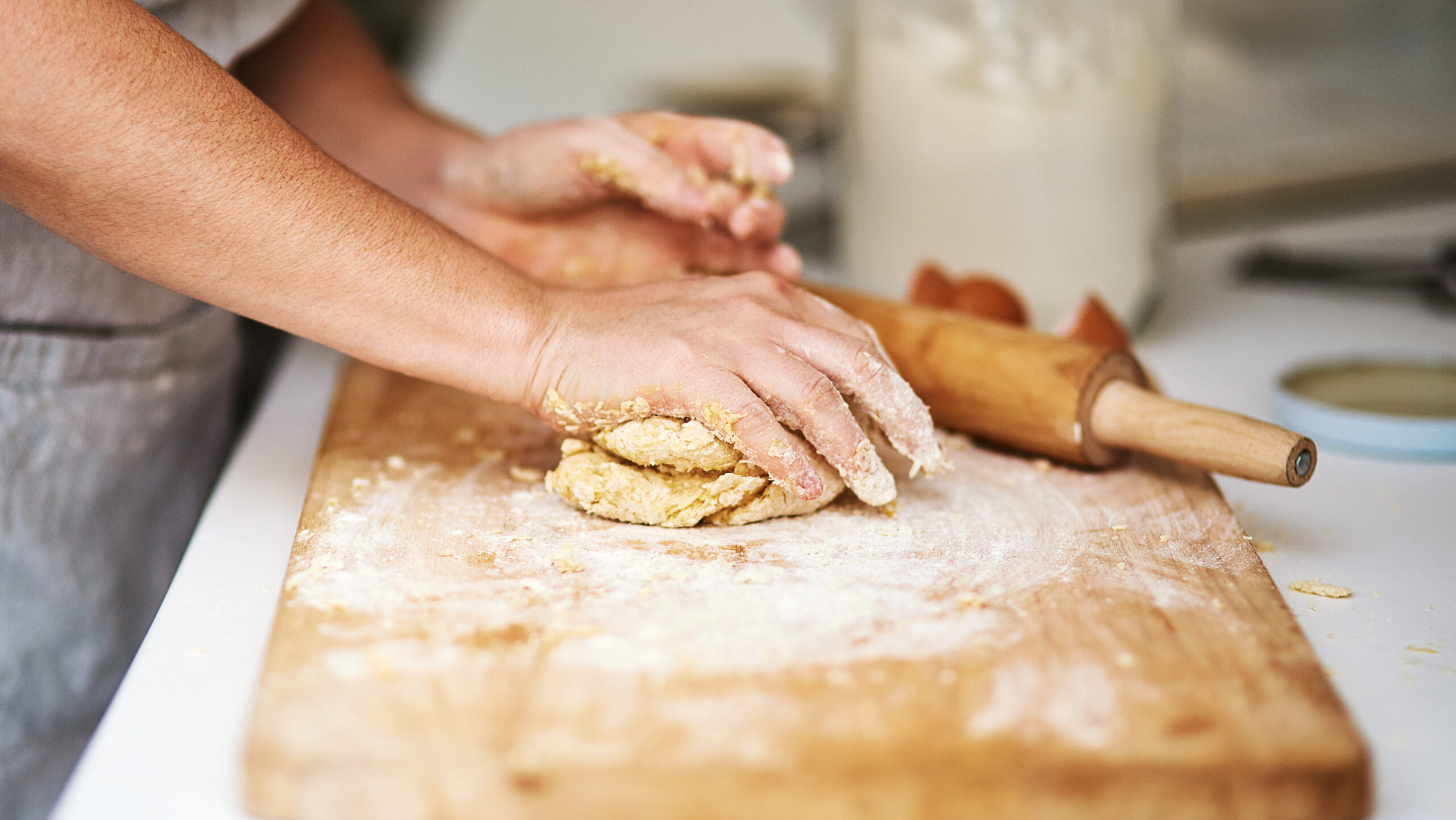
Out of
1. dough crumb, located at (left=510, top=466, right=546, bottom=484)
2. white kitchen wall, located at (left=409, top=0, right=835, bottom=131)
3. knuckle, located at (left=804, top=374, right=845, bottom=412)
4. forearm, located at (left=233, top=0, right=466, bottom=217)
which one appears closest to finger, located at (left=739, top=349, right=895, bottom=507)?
knuckle, located at (left=804, top=374, right=845, bottom=412)

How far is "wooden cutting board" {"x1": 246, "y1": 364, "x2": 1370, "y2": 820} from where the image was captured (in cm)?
61

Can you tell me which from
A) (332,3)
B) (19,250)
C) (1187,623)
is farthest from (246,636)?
(332,3)

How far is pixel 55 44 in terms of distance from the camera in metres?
0.73

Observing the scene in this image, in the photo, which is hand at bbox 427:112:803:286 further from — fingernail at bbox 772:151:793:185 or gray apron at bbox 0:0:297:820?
gray apron at bbox 0:0:297:820

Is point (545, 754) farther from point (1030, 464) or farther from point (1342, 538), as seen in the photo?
point (1342, 538)

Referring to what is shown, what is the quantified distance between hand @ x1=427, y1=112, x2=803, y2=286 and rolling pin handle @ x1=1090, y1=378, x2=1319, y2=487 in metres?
0.37

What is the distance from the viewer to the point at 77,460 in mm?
1153

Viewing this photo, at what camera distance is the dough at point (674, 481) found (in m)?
0.91

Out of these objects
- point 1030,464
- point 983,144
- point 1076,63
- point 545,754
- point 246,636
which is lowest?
point 246,636

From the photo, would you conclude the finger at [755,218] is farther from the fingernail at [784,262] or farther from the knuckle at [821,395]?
the knuckle at [821,395]

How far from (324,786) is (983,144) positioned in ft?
3.64

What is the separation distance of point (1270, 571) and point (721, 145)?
65 cm

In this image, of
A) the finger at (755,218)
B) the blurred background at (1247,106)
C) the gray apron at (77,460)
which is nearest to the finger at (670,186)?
the finger at (755,218)

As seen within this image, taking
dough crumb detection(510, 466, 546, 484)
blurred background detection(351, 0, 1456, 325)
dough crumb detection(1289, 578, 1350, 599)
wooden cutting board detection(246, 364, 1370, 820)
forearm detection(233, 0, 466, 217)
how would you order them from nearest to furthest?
wooden cutting board detection(246, 364, 1370, 820) < dough crumb detection(1289, 578, 1350, 599) < dough crumb detection(510, 466, 546, 484) < forearm detection(233, 0, 466, 217) < blurred background detection(351, 0, 1456, 325)
